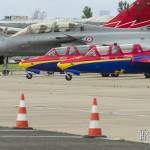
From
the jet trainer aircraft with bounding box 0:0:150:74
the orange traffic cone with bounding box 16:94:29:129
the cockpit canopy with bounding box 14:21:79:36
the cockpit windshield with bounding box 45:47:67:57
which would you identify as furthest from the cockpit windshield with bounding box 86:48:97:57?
the orange traffic cone with bounding box 16:94:29:129

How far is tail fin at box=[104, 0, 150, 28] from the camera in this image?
168ft

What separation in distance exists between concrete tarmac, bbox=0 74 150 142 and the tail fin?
60.9 ft

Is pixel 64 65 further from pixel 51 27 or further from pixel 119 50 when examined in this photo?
pixel 51 27

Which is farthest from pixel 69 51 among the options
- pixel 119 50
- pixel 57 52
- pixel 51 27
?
pixel 51 27

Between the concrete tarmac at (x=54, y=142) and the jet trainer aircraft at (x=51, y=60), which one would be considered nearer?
the concrete tarmac at (x=54, y=142)

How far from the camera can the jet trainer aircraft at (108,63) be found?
127 ft

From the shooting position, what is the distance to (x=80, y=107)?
2203 cm

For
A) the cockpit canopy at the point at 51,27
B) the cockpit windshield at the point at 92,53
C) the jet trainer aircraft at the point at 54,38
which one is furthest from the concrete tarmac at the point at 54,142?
the cockpit canopy at the point at 51,27

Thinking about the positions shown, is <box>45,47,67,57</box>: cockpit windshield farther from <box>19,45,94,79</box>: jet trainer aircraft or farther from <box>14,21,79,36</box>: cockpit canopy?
<box>14,21,79,36</box>: cockpit canopy

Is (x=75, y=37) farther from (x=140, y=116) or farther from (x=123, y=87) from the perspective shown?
(x=140, y=116)

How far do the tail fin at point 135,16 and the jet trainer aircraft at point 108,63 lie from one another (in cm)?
1177

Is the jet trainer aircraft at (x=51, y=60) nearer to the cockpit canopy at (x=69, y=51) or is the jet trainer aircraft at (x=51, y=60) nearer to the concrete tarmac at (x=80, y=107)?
the cockpit canopy at (x=69, y=51)

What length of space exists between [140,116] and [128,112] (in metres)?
1.17

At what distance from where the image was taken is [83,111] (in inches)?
818
